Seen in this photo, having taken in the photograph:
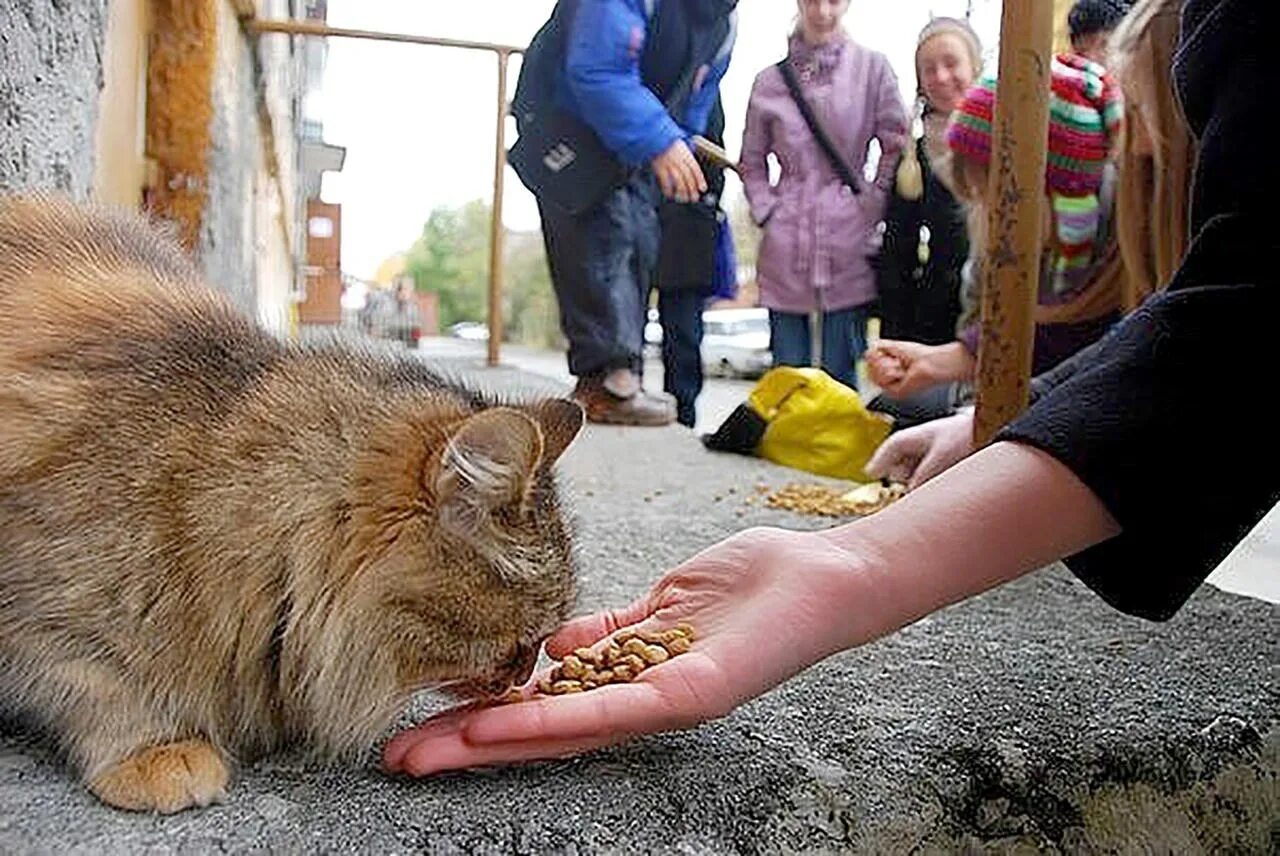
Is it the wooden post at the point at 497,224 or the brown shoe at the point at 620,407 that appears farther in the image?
the wooden post at the point at 497,224

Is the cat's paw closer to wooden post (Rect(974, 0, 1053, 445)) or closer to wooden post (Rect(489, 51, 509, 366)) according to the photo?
wooden post (Rect(974, 0, 1053, 445))

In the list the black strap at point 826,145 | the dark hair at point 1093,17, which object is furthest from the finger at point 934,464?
the black strap at point 826,145

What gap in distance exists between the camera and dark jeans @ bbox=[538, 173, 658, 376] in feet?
11.9

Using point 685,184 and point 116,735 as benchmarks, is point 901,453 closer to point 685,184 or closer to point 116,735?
point 685,184

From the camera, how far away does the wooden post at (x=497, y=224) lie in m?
5.92

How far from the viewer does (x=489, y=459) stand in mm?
1030

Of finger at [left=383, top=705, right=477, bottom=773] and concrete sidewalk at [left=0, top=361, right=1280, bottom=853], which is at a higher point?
finger at [left=383, top=705, right=477, bottom=773]

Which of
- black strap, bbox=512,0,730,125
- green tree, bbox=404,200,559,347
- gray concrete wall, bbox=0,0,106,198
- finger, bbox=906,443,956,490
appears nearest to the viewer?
gray concrete wall, bbox=0,0,106,198

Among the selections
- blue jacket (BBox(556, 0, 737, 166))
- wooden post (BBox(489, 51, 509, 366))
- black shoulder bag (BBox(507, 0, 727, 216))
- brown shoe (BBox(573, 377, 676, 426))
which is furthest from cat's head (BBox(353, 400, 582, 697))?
wooden post (BBox(489, 51, 509, 366))

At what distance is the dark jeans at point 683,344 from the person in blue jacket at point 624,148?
0.11 meters

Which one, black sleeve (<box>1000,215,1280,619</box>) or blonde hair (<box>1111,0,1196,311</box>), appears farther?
blonde hair (<box>1111,0,1196,311</box>)

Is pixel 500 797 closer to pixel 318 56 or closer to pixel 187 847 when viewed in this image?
pixel 187 847

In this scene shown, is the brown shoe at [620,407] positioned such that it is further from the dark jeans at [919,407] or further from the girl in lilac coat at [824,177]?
the dark jeans at [919,407]

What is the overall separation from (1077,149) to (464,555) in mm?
1789
